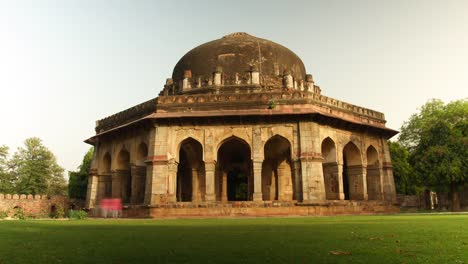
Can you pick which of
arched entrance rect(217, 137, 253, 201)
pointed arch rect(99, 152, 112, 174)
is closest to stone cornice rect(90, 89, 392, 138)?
arched entrance rect(217, 137, 253, 201)

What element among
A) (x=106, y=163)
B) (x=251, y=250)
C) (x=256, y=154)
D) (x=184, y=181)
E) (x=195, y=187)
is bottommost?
(x=251, y=250)

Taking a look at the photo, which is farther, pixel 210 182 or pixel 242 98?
pixel 242 98

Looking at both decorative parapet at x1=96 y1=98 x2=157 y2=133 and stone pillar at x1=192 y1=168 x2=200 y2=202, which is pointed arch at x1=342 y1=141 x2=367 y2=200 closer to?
stone pillar at x1=192 y1=168 x2=200 y2=202

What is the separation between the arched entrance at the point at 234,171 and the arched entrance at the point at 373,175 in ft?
20.6

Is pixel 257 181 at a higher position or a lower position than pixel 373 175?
lower

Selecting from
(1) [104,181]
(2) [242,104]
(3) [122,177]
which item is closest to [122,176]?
(3) [122,177]

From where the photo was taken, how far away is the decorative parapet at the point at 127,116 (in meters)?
18.5

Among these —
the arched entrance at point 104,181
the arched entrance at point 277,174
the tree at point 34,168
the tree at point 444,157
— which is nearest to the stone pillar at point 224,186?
the arched entrance at point 277,174

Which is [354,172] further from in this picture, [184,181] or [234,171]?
[184,181]

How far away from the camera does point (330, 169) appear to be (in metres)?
18.5

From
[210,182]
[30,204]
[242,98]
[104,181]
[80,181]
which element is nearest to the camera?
[210,182]

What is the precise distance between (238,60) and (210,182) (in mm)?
7709

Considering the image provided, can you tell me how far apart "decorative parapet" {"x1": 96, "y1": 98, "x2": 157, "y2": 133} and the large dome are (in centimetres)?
353

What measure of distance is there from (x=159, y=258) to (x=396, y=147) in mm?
32250
